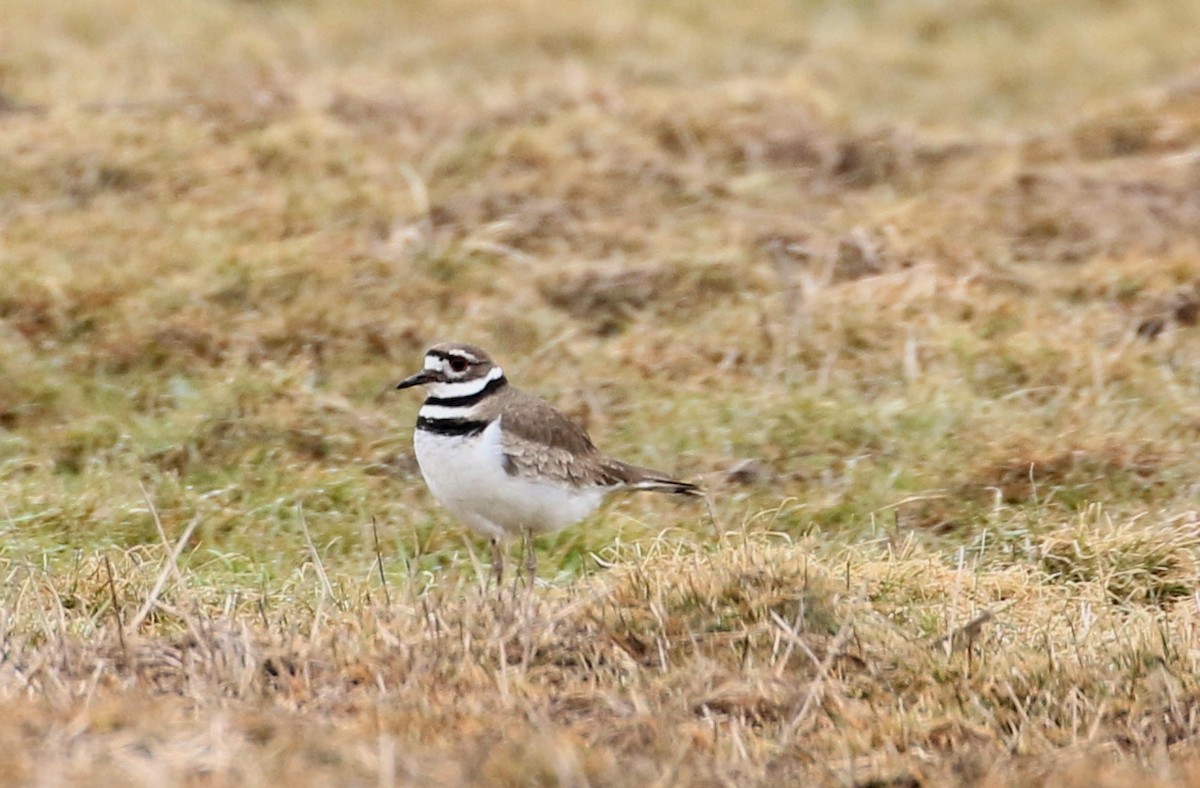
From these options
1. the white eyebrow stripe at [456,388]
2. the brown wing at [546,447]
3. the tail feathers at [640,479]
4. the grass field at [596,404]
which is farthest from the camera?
the tail feathers at [640,479]

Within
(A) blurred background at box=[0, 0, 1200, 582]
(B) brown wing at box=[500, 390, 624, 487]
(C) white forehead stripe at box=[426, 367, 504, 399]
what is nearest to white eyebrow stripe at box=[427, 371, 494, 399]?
(C) white forehead stripe at box=[426, 367, 504, 399]

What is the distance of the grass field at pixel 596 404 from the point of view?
15.3ft

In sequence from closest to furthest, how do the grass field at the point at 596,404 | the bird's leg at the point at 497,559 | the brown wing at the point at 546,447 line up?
the grass field at the point at 596,404
the bird's leg at the point at 497,559
the brown wing at the point at 546,447

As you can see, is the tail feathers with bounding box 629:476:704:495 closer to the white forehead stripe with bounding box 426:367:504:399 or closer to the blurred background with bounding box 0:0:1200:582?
the blurred background with bounding box 0:0:1200:582

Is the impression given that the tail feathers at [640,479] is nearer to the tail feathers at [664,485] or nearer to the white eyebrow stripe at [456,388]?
the tail feathers at [664,485]

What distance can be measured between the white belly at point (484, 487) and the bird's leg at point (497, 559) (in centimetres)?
6

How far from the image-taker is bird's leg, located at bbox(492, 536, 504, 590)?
19.9 ft

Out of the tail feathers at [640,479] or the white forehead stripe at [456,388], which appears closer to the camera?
the white forehead stripe at [456,388]

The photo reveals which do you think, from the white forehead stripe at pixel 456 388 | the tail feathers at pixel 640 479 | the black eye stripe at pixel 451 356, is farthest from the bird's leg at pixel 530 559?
the black eye stripe at pixel 451 356

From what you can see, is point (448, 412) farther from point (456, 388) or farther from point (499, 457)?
point (499, 457)

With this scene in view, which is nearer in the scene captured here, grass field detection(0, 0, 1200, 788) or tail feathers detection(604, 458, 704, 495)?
grass field detection(0, 0, 1200, 788)

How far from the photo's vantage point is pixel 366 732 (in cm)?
433

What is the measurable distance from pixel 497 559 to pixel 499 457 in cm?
33

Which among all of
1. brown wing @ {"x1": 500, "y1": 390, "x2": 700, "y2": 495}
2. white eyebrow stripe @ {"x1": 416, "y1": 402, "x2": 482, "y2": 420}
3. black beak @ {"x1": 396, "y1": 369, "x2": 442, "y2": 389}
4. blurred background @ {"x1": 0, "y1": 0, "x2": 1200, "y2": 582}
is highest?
black beak @ {"x1": 396, "y1": 369, "x2": 442, "y2": 389}
